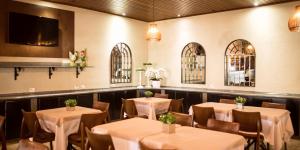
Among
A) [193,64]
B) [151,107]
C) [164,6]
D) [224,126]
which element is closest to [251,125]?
[224,126]

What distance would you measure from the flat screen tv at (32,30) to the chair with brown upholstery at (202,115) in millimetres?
3972

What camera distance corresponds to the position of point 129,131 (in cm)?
301

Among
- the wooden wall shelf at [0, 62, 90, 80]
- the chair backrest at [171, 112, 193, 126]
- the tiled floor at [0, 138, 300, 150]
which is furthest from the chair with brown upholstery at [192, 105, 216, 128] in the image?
the wooden wall shelf at [0, 62, 90, 80]

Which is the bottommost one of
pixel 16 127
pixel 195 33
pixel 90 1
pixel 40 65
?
pixel 16 127

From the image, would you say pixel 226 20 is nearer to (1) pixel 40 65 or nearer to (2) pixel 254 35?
(2) pixel 254 35

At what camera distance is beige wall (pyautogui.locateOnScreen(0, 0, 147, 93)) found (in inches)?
233

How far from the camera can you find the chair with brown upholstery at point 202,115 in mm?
4496

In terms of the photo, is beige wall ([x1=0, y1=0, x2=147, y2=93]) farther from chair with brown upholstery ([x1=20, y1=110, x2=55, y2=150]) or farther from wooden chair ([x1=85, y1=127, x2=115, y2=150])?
wooden chair ([x1=85, y1=127, x2=115, y2=150])

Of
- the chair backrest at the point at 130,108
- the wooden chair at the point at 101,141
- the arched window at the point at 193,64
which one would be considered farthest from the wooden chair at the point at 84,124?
the arched window at the point at 193,64

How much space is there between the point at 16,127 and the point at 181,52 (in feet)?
17.2

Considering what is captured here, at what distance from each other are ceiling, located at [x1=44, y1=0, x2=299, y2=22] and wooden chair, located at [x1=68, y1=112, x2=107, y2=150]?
3.62 m

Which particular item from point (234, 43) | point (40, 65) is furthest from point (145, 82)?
point (40, 65)

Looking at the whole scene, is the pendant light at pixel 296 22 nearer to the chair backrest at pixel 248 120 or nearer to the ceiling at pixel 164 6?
the chair backrest at pixel 248 120

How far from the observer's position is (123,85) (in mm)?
8320
